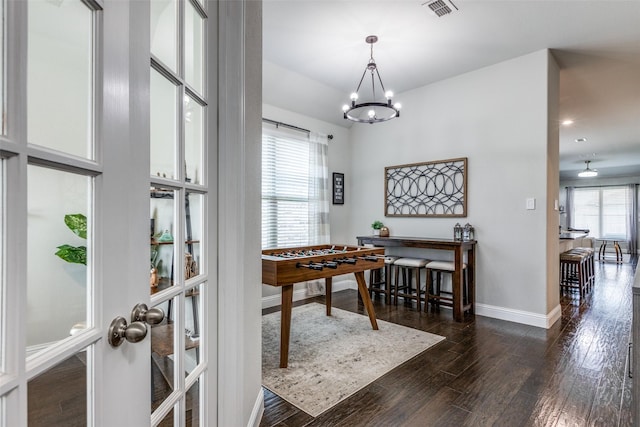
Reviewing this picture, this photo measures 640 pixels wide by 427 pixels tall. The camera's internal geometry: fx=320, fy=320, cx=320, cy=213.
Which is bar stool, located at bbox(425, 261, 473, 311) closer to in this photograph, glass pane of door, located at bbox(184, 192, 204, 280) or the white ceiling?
the white ceiling

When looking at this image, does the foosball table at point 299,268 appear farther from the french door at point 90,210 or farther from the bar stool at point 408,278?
the french door at point 90,210

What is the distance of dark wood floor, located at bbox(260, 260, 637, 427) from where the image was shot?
1.80 metres

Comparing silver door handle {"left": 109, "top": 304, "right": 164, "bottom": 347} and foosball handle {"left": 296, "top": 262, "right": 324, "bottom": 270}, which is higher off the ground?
silver door handle {"left": 109, "top": 304, "right": 164, "bottom": 347}

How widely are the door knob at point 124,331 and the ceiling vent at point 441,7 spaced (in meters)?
2.95

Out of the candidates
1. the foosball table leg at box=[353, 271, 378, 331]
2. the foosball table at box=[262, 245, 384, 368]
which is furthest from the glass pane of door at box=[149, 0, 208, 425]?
the foosball table leg at box=[353, 271, 378, 331]

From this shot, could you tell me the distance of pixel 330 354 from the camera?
2.61m

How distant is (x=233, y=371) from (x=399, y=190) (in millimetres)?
3659

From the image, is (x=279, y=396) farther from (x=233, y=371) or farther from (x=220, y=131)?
(x=220, y=131)

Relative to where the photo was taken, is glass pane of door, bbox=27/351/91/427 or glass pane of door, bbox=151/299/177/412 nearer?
glass pane of door, bbox=27/351/91/427

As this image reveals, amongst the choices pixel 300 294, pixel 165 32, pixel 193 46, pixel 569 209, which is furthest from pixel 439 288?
pixel 569 209

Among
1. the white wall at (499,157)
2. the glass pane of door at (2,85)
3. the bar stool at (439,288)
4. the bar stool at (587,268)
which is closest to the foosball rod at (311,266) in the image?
the bar stool at (439,288)

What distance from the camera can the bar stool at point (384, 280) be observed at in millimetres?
4172

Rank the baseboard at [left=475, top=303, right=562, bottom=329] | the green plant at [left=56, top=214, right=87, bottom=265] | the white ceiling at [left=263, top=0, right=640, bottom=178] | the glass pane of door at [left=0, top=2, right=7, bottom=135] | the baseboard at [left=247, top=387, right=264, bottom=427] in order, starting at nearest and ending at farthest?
the glass pane of door at [left=0, top=2, right=7, bottom=135] < the green plant at [left=56, top=214, right=87, bottom=265] < the baseboard at [left=247, top=387, right=264, bottom=427] < the white ceiling at [left=263, top=0, right=640, bottom=178] < the baseboard at [left=475, top=303, right=562, bottom=329]

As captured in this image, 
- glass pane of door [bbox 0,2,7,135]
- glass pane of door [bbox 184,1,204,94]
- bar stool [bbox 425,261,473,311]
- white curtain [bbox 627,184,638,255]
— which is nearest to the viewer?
glass pane of door [bbox 0,2,7,135]
